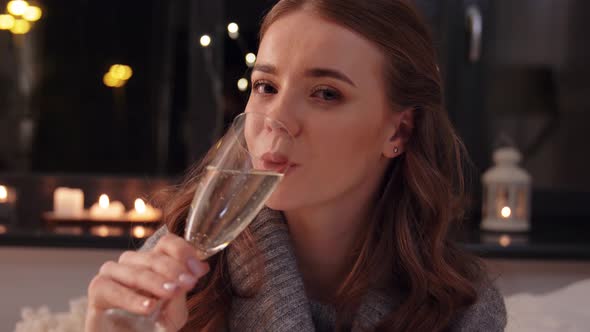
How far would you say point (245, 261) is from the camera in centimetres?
135

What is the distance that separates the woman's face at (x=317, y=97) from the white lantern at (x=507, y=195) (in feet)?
4.75

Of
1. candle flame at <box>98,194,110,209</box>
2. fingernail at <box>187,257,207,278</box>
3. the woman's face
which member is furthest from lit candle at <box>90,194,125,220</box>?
fingernail at <box>187,257,207,278</box>

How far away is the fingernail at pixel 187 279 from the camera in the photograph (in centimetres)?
83

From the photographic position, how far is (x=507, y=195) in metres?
2.67

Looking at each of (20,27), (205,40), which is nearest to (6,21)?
(20,27)

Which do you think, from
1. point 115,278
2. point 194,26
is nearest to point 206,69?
point 194,26

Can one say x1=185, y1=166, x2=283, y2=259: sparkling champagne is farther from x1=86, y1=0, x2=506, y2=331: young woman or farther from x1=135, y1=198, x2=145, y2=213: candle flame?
x1=135, y1=198, x2=145, y2=213: candle flame

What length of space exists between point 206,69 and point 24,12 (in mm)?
665

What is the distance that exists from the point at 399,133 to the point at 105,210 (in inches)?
63.0

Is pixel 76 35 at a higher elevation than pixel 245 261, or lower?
higher

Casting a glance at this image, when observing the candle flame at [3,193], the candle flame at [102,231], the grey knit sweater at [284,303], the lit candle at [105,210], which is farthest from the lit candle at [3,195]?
the grey knit sweater at [284,303]

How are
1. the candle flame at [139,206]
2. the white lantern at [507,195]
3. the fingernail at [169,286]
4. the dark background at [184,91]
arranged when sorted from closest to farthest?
the fingernail at [169,286]
the white lantern at [507,195]
the candle flame at [139,206]
the dark background at [184,91]

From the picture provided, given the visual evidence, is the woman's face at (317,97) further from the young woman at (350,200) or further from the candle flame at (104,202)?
the candle flame at (104,202)

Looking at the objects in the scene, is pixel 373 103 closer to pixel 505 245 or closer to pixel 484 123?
pixel 505 245
